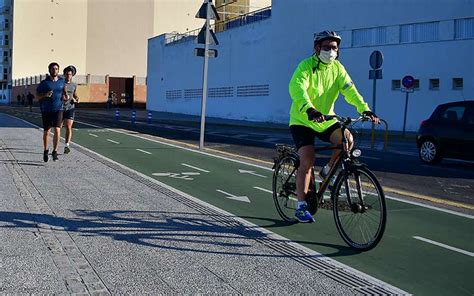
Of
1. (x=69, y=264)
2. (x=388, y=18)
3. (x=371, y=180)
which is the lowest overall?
(x=69, y=264)

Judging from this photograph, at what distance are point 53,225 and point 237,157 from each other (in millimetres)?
8882

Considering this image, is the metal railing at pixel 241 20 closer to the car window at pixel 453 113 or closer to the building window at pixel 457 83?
the building window at pixel 457 83

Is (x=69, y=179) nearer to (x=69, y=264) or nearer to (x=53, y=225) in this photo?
(x=53, y=225)

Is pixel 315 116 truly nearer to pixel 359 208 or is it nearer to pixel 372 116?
pixel 372 116

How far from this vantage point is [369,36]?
33.1m

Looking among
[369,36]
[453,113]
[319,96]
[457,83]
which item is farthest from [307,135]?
[369,36]

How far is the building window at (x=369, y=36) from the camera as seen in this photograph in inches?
1273

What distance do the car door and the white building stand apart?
14.1 m

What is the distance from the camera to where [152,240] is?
5777 millimetres

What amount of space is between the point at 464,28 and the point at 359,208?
25.5m

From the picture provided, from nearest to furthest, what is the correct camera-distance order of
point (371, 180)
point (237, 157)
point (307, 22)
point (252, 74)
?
1. point (371, 180)
2. point (237, 157)
3. point (307, 22)
4. point (252, 74)

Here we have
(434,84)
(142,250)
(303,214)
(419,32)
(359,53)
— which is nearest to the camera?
(142,250)

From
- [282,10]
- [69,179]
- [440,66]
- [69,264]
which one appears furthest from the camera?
[282,10]

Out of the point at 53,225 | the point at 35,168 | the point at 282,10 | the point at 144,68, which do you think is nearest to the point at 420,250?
the point at 53,225
